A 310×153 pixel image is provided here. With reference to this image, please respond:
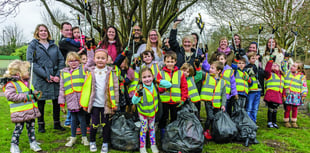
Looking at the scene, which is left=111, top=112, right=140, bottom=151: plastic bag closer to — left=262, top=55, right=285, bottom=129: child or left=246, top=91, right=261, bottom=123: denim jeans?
left=246, top=91, right=261, bottom=123: denim jeans

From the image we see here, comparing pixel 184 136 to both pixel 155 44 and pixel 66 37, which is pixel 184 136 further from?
pixel 66 37

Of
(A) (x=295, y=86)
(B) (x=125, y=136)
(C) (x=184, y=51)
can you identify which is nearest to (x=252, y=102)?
(A) (x=295, y=86)

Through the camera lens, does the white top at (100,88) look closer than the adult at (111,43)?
Yes

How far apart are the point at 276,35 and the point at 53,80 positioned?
1109 centimetres

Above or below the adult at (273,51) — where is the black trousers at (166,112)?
below

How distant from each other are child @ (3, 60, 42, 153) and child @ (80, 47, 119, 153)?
0.78 meters

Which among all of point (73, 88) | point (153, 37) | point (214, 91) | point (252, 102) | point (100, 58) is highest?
point (153, 37)

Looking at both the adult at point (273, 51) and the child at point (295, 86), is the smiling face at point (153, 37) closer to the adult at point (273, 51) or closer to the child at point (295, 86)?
the adult at point (273, 51)

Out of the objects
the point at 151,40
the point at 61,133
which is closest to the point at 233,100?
the point at 151,40

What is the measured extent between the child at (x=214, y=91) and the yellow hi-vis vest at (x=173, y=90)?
695 millimetres

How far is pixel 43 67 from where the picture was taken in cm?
432

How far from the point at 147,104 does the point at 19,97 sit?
6.30 feet

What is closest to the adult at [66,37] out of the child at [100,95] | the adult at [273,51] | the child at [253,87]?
the child at [100,95]

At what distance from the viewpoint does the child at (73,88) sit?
364 centimetres
